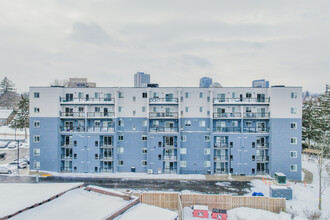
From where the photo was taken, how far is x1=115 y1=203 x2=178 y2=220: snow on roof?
487 inches

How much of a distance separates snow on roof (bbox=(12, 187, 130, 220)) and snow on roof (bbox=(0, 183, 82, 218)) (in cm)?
58

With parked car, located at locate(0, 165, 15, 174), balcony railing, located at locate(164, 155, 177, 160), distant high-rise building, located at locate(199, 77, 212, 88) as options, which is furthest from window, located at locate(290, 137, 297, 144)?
parked car, located at locate(0, 165, 15, 174)

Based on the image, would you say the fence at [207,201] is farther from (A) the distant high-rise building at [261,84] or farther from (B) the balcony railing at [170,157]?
(A) the distant high-rise building at [261,84]

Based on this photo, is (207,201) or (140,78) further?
(140,78)

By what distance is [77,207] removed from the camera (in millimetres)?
13047

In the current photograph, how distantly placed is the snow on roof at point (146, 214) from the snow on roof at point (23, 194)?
5.48 m

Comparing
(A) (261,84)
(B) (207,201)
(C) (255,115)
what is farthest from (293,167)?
(B) (207,201)

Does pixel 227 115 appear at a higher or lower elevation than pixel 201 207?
higher

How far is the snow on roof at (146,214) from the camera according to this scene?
1238 centimetres

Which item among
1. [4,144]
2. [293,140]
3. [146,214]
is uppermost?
[293,140]

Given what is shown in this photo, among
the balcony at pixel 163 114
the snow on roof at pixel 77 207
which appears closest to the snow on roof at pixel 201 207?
the snow on roof at pixel 77 207

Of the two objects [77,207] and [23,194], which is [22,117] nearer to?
[23,194]

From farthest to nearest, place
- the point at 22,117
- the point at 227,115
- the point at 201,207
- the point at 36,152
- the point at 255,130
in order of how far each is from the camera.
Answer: the point at 22,117 < the point at 36,152 < the point at 227,115 < the point at 255,130 < the point at 201,207

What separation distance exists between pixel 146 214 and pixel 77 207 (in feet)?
14.2
